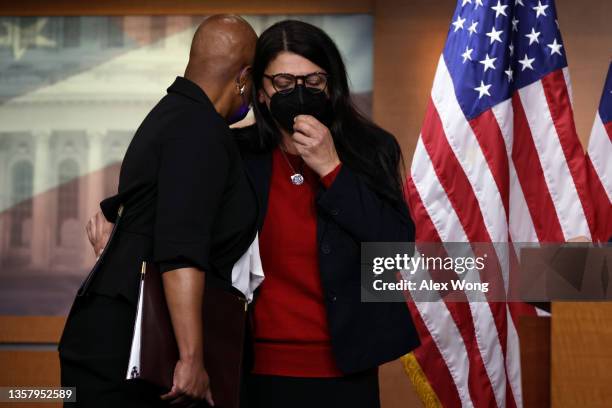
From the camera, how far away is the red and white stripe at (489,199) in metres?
2.95

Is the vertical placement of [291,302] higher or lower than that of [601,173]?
lower

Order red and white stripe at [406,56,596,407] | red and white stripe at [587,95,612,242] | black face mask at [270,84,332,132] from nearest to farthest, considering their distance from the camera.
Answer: black face mask at [270,84,332,132] → red and white stripe at [406,56,596,407] → red and white stripe at [587,95,612,242]

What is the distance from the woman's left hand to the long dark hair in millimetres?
96

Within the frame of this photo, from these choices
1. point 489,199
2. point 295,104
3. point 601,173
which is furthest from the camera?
point 601,173

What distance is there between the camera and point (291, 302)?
1771 millimetres

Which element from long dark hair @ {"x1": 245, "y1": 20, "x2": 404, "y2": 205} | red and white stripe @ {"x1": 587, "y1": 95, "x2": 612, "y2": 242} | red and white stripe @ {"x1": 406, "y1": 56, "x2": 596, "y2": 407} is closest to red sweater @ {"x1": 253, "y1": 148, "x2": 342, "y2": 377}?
long dark hair @ {"x1": 245, "y1": 20, "x2": 404, "y2": 205}

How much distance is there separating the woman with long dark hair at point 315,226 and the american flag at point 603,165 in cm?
152

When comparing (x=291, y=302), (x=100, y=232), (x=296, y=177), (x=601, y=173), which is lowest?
(x=291, y=302)

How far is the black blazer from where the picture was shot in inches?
68.9

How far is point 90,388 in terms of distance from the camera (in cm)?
148

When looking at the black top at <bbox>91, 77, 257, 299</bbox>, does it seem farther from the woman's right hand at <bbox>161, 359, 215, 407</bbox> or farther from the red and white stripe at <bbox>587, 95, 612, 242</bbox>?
the red and white stripe at <bbox>587, 95, 612, 242</bbox>

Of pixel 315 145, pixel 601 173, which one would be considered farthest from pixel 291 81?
pixel 601 173

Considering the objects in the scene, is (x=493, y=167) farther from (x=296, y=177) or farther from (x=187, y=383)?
(x=187, y=383)

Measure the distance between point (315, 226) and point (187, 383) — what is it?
0.52 metres
